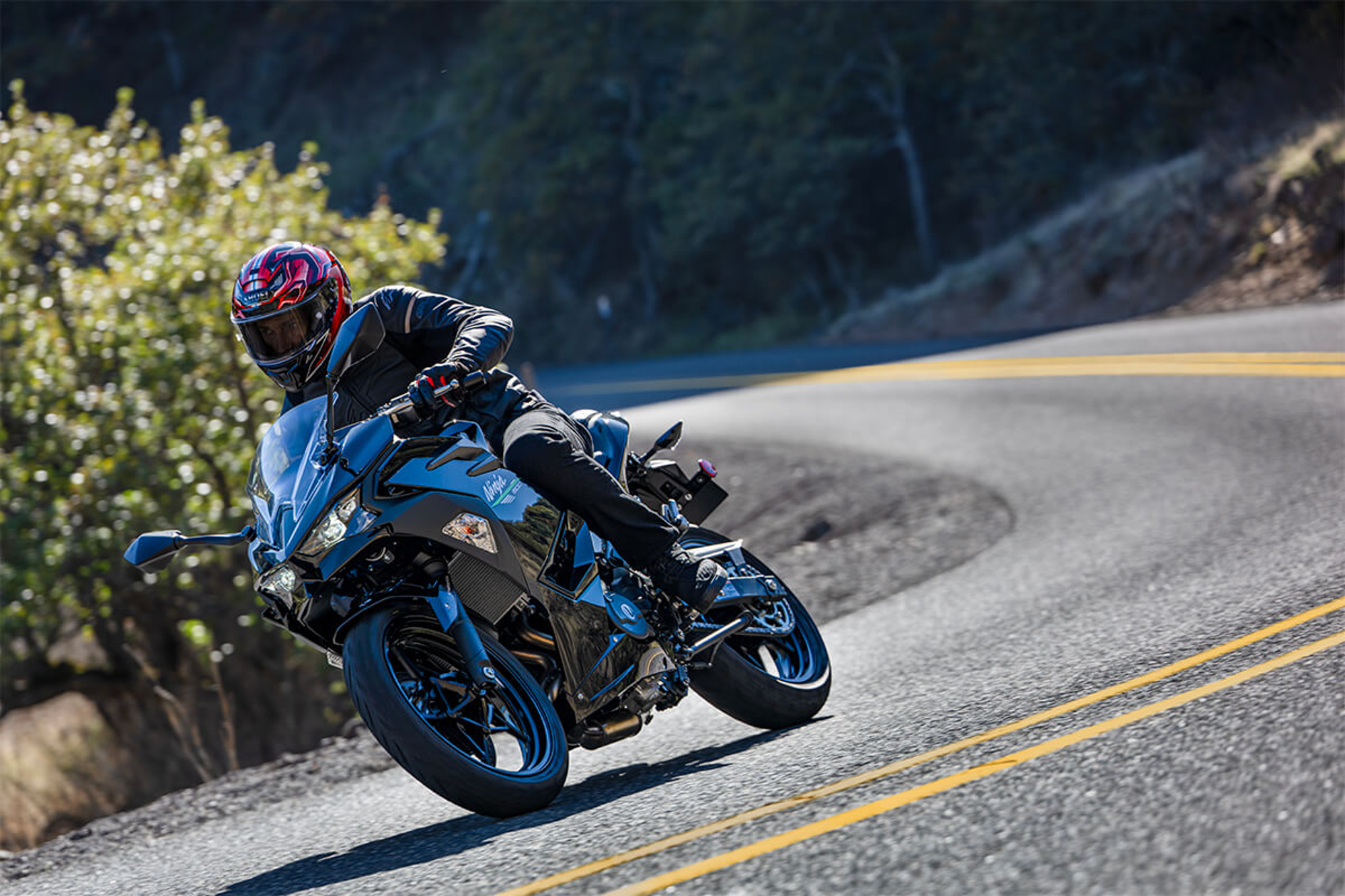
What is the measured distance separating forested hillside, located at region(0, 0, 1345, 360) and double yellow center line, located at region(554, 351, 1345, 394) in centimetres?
840

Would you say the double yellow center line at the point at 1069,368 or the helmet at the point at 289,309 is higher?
the helmet at the point at 289,309

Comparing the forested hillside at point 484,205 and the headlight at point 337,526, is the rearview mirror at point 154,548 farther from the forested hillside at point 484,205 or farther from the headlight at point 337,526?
the forested hillside at point 484,205

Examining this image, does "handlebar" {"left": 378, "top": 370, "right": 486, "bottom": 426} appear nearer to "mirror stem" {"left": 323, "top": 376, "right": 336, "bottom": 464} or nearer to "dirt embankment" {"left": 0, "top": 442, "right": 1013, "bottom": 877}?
"mirror stem" {"left": 323, "top": 376, "right": 336, "bottom": 464}

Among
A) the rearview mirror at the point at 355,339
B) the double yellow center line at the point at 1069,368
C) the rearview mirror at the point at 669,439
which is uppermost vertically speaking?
the rearview mirror at the point at 355,339

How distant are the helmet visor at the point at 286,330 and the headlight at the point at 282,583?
0.79 meters

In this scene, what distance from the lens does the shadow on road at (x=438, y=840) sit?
3963 mm

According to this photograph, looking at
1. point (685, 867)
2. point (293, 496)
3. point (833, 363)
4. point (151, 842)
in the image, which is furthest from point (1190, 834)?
point (833, 363)

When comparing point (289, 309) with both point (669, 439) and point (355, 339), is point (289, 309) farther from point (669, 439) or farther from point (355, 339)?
point (669, 439)

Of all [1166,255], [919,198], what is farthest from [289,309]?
[919,198]

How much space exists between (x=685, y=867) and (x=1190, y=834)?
1140 millimetres

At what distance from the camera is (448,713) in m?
4.15

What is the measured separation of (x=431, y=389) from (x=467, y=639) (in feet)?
2.62

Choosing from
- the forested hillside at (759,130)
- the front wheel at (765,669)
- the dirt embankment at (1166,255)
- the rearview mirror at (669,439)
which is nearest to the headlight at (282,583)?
the front wheel at (765,669)

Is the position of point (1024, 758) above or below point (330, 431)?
below
